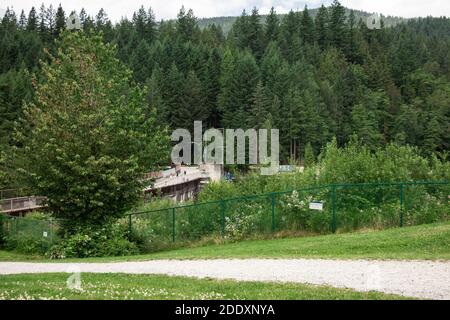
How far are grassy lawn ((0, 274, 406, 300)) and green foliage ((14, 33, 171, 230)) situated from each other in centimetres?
1128

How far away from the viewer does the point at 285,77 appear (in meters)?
118

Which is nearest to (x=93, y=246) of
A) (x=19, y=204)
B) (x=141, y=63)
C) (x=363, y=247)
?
(x=363, y=247)

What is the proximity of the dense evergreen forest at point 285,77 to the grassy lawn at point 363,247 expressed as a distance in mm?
61469

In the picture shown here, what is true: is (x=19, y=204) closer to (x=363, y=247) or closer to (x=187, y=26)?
(x=363, y=247)

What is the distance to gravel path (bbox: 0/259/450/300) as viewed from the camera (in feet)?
37.8

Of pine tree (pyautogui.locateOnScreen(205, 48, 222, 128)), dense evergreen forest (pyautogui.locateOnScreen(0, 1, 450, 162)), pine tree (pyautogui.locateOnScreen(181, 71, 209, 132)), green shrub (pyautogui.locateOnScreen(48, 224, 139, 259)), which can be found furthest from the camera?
pine tree (pyautogui.locateOnScreen(205, 48, 222, 128))

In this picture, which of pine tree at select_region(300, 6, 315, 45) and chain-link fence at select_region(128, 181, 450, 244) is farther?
pine tree at select_region(300, 6, 315, 45)

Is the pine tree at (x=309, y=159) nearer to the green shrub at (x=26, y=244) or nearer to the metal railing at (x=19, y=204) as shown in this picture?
the green shrub at (x=26, y=244)

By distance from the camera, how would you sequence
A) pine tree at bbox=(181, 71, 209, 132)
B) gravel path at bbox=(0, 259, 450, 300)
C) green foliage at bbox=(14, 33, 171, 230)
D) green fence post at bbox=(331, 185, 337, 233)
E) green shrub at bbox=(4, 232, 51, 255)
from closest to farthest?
gravel path at bbox=(0, 259, 450, 300), green fence post at bbox=(331, 185, 337, 233), green foliage at bbox=(14, 33, 171, 230), green shrub at bbox=(4, 232, 51, 255), pine tree at bbox=(181, 71, 209, 132)

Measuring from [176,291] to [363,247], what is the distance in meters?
8.19

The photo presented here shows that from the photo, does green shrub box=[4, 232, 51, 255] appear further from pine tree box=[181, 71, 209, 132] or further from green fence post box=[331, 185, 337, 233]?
pine tree box=[181, 71, 209, 132]

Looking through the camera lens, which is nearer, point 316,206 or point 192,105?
point 316,206

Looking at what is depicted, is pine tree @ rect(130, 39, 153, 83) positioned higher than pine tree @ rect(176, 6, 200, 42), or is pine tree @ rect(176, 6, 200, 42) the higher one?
pine tree @ rect(176, 6, 200, 42)

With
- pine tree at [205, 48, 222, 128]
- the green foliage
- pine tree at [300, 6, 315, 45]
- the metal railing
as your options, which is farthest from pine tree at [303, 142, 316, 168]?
pine tree at [300, 6, 315, 45]
